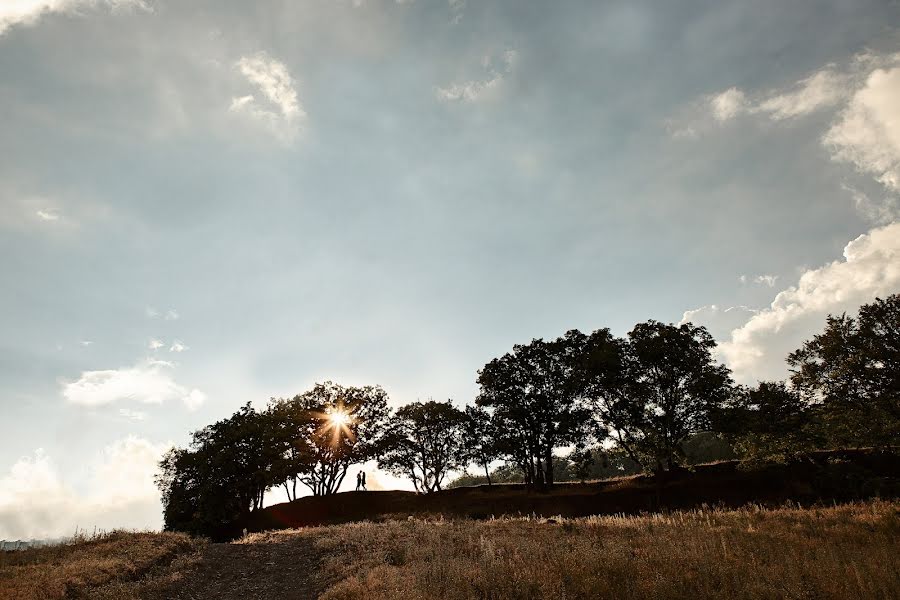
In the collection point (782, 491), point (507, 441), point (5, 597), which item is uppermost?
point (507, 441)

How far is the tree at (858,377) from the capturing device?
79.4 ft

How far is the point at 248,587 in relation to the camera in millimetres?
14188

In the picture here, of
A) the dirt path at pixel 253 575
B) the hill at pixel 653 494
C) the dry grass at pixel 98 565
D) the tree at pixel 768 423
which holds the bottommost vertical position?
the hill at pixel 653 494

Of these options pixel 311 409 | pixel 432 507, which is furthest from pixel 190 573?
pixel 311 409

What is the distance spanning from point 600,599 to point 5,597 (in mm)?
15001

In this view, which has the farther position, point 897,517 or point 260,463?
point 260,463

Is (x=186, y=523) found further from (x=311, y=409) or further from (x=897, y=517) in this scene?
(x=897, y=517)

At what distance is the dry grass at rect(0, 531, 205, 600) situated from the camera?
13.2 meters

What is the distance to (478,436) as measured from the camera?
54156mm

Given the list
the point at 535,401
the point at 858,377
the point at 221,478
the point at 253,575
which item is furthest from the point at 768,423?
the point at 221,478

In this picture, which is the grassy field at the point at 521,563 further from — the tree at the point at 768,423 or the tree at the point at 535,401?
the tree at the point at 535,401

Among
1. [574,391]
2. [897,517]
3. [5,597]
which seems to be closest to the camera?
[5,597]

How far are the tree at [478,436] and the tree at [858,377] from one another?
101 ft

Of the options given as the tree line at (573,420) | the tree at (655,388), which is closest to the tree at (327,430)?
the tree line at (573,420)
